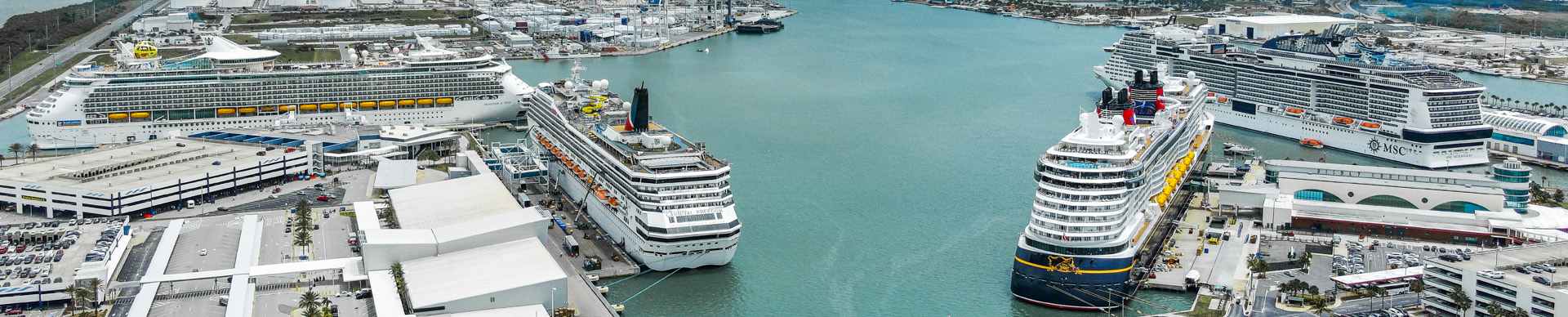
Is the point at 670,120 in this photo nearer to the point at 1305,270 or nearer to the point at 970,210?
the point at 970,210

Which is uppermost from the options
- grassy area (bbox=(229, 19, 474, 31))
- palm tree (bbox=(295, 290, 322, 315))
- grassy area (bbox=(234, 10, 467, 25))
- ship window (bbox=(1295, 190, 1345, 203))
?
grassy area (bbox=(234, 10, 467, 25))

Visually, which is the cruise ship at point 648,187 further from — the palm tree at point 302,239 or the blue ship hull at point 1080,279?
the palm tree at point 302,239

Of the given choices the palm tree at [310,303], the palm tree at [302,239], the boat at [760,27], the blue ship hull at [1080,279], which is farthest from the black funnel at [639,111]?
the boat at [760,27]

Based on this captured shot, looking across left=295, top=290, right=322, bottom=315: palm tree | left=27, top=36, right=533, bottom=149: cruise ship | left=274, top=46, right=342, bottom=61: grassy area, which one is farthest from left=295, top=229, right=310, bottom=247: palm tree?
left=274, top=46, right=342, bottom=61: grassy area

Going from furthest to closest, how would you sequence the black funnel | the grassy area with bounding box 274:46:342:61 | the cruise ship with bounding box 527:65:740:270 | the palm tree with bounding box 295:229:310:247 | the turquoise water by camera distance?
1. the grassy area with bounding box 274:46:342:61
2. the black funnel
3. the palm tree with bounding box 295:229:310:247
4. the turquoise water
5. the cruise ship with bounding box 527:65:740:270

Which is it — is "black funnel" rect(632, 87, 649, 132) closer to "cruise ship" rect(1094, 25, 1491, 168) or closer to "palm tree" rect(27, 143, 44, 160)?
"palm tree" rect(27, 143, 44, 160)
